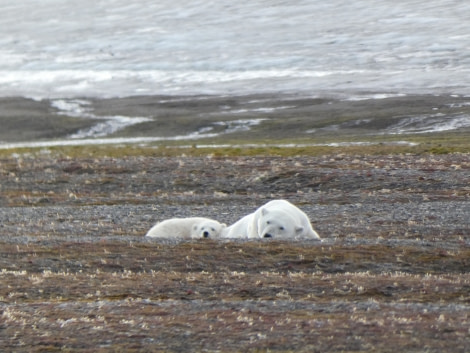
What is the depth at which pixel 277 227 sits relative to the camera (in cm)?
1836

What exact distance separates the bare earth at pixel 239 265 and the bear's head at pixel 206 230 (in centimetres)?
142

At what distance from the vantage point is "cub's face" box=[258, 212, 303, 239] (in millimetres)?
18328

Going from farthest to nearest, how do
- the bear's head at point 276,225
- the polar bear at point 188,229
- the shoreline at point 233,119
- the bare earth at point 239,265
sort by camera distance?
1. the shoreline at point 233,119
2. the polar bear at point 188,229
3. the bear's head at point 276,225
4. the bare earth at point 239,265

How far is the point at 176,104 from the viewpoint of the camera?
3691 inches

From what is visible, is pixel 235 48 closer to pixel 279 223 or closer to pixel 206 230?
pixel 206 230

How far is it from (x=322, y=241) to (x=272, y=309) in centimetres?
635

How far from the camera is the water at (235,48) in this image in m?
104

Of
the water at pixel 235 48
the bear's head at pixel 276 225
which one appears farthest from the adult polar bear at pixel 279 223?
the water at pixel 235 48

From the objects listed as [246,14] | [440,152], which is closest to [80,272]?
[440,152]

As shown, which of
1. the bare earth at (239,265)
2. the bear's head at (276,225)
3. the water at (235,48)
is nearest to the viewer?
the bare earth at (239,265)

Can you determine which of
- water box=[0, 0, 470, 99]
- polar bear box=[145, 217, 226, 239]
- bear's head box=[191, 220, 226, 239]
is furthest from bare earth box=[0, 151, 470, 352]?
water box=[0, 0, 470, 99]

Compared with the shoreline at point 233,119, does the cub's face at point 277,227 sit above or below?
above

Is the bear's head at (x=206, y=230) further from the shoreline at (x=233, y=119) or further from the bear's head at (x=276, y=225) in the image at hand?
the shoreline at (x=233, y=119)

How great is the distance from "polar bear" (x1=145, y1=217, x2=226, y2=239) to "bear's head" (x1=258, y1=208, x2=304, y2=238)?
175 cm
